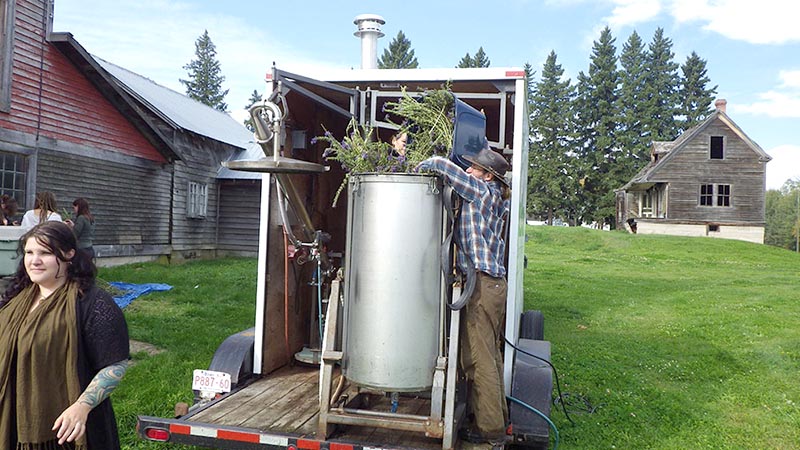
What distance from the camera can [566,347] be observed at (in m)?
8.65

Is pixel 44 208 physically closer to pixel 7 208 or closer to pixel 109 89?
pixel 7 208

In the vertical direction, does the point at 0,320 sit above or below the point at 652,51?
below

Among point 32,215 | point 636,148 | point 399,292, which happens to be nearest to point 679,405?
point 399,292

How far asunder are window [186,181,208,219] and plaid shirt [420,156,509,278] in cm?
1593

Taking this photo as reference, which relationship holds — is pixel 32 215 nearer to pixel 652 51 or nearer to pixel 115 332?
pixel 115 332

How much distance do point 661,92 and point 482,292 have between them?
5701 cm

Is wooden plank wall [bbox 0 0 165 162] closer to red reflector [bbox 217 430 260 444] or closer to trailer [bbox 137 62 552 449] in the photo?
trailer [bbox 137 62 552 449]

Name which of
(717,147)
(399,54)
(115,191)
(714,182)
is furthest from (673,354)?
(399,54)

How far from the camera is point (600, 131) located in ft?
170

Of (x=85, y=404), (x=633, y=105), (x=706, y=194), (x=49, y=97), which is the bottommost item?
(x=85, y=404)

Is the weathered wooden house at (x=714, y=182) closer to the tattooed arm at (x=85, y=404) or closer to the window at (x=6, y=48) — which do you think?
the window at (x=6, y=48)

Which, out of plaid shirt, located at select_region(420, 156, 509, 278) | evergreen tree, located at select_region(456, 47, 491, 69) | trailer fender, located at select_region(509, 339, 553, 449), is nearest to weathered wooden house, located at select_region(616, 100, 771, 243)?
evergreen tree, located at select_region(456, 47, 491, 69)

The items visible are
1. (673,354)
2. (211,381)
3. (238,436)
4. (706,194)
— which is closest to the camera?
(238,436)

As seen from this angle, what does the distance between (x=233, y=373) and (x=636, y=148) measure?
50.2 meters
